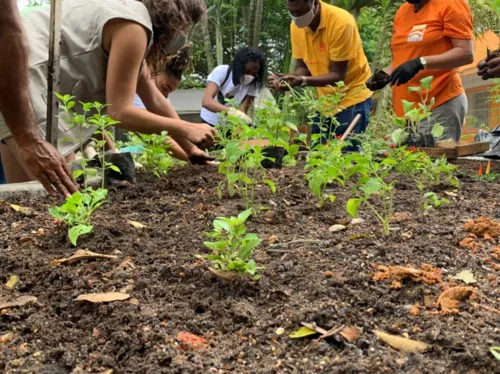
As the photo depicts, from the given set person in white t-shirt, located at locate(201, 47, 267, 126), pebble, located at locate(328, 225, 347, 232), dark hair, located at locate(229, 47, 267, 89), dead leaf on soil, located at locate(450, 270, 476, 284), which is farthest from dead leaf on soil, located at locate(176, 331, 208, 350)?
dark hair, located at locate(229, 47, 267, 89)

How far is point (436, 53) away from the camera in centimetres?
400

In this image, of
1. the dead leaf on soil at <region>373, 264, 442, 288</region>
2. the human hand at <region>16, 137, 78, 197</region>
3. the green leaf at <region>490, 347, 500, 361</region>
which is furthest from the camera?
the human hand at <region>16, 137, 78, 197</region>

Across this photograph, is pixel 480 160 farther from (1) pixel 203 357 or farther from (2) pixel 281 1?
(2) pixel 281 1

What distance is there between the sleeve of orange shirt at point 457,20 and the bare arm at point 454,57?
0.17 feet

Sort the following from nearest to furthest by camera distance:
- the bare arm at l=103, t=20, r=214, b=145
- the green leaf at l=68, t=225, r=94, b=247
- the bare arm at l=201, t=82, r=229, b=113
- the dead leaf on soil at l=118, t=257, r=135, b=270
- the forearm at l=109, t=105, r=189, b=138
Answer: the dead leaf on soil at l=118, t=257, r=135, b=270, the green leaf at l=68, t=225, r=94, b=247, the bare arm at l=103, t=20, r=214, b=145, the forearm at l=109, t=105, r=189, b=138, the bare arm at l=201, t=82, r=229, b=113

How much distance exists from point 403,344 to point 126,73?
1.75m

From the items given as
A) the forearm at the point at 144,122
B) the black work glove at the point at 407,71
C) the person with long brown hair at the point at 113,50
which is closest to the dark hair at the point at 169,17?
the person with long brown hair at the point at 113,50

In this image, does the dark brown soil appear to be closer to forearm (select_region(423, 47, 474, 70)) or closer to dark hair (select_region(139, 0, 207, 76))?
dark hair (select_region(139, 0, 207, 76))

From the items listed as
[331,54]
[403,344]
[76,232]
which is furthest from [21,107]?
[331,54]

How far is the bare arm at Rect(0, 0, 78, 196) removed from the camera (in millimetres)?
1747

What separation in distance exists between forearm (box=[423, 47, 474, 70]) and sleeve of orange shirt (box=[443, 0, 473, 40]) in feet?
0.41

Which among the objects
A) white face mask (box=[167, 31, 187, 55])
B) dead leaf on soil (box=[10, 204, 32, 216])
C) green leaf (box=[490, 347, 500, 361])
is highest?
white face mask (box=[167, 31, 187, 55])

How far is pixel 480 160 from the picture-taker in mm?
3508

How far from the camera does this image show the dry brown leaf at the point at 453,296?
3.79 feet
